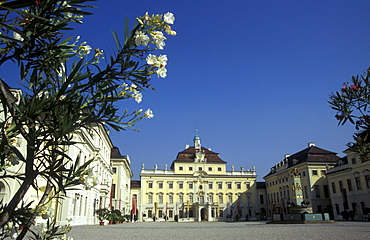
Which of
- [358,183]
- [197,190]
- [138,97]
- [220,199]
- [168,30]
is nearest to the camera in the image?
[168,30]

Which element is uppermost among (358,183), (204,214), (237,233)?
(358,183)

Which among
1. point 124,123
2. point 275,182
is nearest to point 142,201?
point 275,182

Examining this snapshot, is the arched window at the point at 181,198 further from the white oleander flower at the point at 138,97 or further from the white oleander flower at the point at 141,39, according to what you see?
the white oleander flower at the point at 141,39

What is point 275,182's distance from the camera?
60.7 m

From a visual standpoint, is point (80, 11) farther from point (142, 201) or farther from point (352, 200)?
point (142, 201)

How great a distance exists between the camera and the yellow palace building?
6222 centimetres

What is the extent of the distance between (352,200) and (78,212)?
34698 millimetres

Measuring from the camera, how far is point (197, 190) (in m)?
64.1

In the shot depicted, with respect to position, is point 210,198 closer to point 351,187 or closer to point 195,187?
point 195,187

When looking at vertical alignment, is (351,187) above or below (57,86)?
above

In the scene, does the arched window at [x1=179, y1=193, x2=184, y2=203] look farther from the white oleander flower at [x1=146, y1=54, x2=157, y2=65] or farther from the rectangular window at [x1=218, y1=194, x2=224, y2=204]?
the white oleander flower at [x1=146, y1=54, x2=157, y2=65]

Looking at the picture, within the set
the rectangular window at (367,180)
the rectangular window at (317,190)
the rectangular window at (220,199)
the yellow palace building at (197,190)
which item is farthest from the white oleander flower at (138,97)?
the rectangular window at (220,199)

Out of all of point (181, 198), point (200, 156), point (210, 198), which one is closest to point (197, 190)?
point (210, 198)

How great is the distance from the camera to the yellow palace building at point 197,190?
62219 mm
